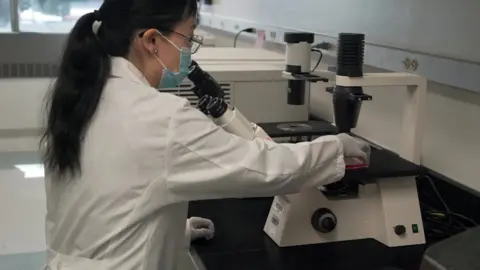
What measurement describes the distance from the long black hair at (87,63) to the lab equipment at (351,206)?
405 mm

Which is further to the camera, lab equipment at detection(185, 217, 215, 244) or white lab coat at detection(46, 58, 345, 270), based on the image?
lab equipment at detection(185, 217, 215, 244)

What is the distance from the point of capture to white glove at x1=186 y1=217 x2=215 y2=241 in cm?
139

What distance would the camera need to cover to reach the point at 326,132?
64.7 inches

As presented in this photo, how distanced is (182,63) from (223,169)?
30cm

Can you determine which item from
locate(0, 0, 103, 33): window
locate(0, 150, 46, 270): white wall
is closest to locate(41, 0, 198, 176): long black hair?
locate(0, 150, 46, 270): white wall

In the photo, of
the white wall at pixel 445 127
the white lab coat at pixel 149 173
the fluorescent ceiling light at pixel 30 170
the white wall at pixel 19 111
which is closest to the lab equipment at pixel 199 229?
the white lab coat at pixel 149 173

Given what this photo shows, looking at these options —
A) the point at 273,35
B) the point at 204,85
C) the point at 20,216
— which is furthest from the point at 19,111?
the point at 204,85

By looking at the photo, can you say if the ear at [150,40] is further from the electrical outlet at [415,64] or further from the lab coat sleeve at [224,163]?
the electrical outlet at [415,64]

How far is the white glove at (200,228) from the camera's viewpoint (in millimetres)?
1390

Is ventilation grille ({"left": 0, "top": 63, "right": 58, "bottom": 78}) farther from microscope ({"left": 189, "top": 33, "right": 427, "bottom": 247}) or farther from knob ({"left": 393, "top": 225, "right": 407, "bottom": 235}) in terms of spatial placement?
knob ({"left": 393, "top": 225, "right": 407, "bottom": 235})

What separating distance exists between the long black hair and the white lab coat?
0.9 inches

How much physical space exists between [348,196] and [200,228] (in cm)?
36

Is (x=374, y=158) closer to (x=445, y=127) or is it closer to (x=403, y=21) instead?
(x=445, y=127)

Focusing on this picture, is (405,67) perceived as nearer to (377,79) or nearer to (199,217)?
(377,79)
